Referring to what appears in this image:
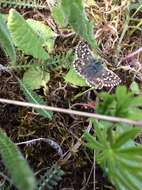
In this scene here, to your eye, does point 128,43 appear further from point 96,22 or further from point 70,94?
point 70,94

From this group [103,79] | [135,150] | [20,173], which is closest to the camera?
[20,173]

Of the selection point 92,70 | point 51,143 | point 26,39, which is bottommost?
point 51,143

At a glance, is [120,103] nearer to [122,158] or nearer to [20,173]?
[122,158]

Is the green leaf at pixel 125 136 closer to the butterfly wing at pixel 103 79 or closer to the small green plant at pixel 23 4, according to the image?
the butterfly wing at pixel 103 79

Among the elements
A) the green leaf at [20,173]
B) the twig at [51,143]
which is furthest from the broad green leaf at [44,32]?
the green leaf at [20,173]

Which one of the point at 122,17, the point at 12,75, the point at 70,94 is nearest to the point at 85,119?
the point at 70,94

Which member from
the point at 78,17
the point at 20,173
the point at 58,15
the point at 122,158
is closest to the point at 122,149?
the point at 122,158
